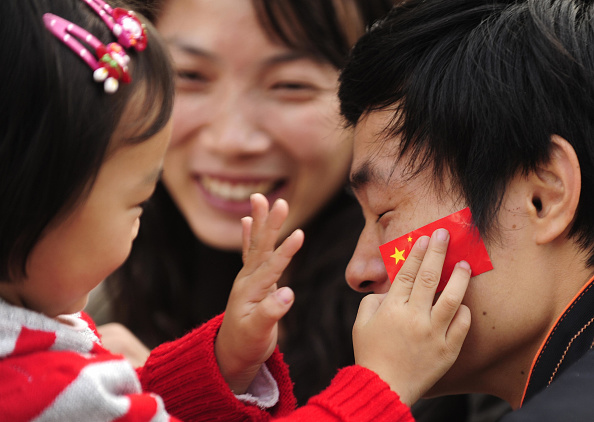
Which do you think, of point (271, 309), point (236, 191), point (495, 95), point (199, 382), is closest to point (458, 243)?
point (495, 95)

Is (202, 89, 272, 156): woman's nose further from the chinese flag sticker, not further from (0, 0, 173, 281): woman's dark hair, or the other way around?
(0, 0, 173, 281): woman's dark hair

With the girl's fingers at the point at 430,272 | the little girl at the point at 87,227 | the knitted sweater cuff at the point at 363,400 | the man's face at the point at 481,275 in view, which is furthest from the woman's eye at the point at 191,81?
the knitted sweater cuff at the point at 363,400

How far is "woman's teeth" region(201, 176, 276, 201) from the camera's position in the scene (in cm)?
233

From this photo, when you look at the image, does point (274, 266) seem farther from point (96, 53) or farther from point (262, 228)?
point (96, 53)

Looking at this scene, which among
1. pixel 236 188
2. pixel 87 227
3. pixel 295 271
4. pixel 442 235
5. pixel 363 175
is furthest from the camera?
pixel 295 271

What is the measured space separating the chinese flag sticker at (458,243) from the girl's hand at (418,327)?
0.7 inches

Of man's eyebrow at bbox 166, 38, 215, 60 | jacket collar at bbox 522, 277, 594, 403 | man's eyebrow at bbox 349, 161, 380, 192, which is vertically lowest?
jacket collar at bbox 522, 277, 594, 403

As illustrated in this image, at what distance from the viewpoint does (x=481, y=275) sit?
1.40 meters

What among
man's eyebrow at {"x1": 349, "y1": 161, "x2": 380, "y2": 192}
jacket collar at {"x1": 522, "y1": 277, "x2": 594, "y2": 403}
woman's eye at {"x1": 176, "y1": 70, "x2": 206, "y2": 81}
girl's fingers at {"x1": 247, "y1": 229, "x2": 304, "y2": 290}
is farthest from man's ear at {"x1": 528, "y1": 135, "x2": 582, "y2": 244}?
woman's eye at {"x1": 176, "y1": 70, "x2": 206, "y2": 81}

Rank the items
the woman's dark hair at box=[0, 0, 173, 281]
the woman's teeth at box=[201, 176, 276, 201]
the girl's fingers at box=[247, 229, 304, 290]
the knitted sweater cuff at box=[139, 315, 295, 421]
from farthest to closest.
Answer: the woman's teeth at box=[201, 176, 276, 201], the knitted sweater cuff at box=[139, 315, 295, 421], the girl's fingers at box=[247, 229, 304, 290], the woman's dark hair at box=[0, 0, 173, 281]

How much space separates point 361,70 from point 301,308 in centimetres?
103

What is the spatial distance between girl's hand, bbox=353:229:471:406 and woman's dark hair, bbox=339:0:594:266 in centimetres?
13

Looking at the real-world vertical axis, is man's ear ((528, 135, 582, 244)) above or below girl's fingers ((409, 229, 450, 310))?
above

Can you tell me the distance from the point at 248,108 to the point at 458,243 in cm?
99
